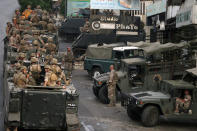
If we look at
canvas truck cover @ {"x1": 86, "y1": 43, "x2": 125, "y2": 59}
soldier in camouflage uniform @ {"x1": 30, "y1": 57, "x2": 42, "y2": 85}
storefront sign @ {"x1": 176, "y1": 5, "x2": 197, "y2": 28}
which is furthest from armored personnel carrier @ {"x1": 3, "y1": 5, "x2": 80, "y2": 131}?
storefront sign @ {"x1": 176, "y1": 5, "x2": 197, "y2": 28}

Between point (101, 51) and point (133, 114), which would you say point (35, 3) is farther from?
point (133, 114)

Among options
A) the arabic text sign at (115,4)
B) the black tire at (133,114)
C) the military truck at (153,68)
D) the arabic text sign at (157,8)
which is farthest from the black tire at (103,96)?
the arabic text sign at (115,4)

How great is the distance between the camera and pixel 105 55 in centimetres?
2425

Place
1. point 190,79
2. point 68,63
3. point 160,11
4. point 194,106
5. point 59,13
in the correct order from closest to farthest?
1. point 194,106
2. point 190,79
3. point 68,63
4. point 160,11
5. point 59,13

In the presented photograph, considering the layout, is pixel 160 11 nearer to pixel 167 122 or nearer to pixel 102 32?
pixel 102 32

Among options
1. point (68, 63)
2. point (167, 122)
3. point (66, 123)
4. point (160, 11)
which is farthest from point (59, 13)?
point (66, 123)

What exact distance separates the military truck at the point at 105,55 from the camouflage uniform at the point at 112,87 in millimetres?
3469

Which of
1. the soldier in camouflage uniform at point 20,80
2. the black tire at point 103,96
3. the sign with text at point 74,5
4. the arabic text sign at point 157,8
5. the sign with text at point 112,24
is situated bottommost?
the black tire at point 103,96

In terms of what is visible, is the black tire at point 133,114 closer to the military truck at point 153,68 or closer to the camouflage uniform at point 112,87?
the military truck at point 153,68

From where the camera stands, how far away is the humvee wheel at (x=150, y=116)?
1584 cm

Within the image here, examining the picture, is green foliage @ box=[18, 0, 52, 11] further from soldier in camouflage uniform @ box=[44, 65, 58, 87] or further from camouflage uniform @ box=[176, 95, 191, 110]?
soldier in camouflage uniform @ box=[44, 65, 58, 87]

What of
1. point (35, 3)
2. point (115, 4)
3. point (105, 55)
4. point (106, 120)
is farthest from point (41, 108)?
point (35, 3)

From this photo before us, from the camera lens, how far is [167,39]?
106 feet

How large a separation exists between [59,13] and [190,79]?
38.7 metres
